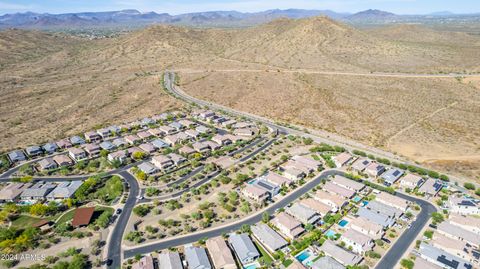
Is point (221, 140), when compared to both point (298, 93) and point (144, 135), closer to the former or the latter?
point (144, 135)

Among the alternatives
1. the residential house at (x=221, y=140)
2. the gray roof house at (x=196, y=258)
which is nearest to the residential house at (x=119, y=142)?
the residential house at (x=221, y=140)

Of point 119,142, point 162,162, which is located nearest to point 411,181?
point 162,162

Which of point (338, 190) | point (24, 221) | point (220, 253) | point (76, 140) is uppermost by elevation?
point (76, 140)

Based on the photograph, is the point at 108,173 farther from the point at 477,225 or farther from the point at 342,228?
the point at 477,225

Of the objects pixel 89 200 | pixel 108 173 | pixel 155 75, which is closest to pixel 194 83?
pixel 155 75

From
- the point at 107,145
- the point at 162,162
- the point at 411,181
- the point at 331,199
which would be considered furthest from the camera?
the point at 107,145

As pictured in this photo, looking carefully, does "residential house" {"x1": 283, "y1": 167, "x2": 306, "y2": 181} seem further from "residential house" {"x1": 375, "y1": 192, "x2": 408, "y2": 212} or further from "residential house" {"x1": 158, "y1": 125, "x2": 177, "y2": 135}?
"residential house" {"x1": 158, "y1": 125, "x2": 177, "y2": 135}
